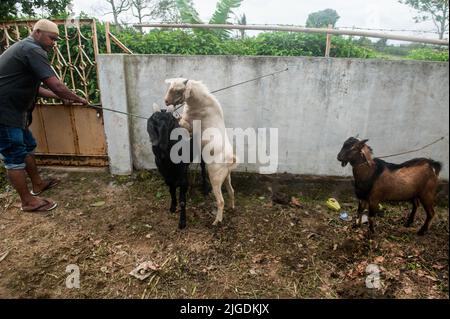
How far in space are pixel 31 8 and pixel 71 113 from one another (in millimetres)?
2109

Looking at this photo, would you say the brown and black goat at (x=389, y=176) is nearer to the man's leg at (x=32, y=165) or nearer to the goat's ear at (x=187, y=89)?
the goat's ear at (x=187, y=89)

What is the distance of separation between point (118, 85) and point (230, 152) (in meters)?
2.39

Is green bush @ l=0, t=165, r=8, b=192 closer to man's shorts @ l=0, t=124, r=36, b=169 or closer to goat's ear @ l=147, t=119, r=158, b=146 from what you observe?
man's shorts @ l=0, t=124, r=36, b=169

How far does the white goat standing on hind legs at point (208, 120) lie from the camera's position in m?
3.89

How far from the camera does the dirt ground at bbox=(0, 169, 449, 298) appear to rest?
334 cm

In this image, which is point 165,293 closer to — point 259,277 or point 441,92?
point 259,277

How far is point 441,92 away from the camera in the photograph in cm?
460

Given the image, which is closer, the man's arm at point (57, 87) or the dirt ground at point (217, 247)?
the dirt ground at point (217, 247)

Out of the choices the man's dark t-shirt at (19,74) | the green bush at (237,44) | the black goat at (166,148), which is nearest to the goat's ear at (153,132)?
the black goat at (166,148)

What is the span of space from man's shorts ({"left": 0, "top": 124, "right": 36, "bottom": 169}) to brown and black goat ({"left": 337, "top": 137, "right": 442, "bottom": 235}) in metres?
4.47

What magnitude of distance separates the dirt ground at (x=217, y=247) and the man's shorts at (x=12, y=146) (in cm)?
81

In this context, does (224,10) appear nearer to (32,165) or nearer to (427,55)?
(427,55)

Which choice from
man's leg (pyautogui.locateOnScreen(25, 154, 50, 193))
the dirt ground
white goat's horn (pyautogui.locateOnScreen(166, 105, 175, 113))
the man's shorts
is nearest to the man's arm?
the man's shorts

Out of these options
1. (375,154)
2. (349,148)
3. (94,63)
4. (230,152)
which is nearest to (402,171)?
(349,148)
